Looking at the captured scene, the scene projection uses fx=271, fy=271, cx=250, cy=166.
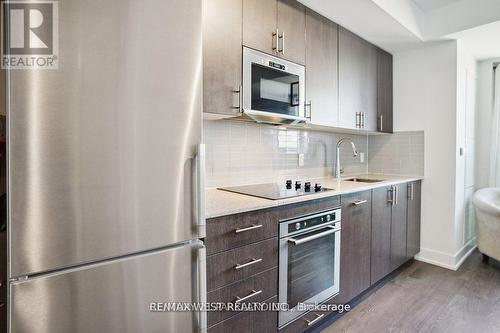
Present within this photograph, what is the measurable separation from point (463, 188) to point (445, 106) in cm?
92

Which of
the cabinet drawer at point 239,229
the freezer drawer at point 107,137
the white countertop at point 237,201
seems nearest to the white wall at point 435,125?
the white countertop at point 237,201

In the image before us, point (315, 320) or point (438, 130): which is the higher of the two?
point (438, 130)

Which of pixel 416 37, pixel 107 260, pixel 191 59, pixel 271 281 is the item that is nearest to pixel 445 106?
pixel 416 37

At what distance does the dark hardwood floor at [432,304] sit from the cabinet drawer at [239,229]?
954 mm

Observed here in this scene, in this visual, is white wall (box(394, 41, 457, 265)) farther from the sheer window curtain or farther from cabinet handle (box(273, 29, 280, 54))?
cabinet handle (box(273, 29, 280, 54))

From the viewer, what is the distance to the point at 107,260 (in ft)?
3.16

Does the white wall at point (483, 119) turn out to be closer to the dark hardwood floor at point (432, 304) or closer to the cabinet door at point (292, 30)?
the dark hardwood floor at point (432, 304)

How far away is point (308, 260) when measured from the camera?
1673 mm

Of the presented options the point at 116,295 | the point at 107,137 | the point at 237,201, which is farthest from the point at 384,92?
the point at 116,295

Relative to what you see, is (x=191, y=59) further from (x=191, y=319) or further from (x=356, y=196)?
(x=356, y=196)

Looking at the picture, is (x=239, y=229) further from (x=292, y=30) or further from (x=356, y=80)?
(x=356, y=80)

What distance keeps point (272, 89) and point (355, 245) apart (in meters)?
1.31

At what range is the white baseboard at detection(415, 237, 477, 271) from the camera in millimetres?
2785

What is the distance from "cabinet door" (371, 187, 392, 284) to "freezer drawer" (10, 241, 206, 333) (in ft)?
5.42
